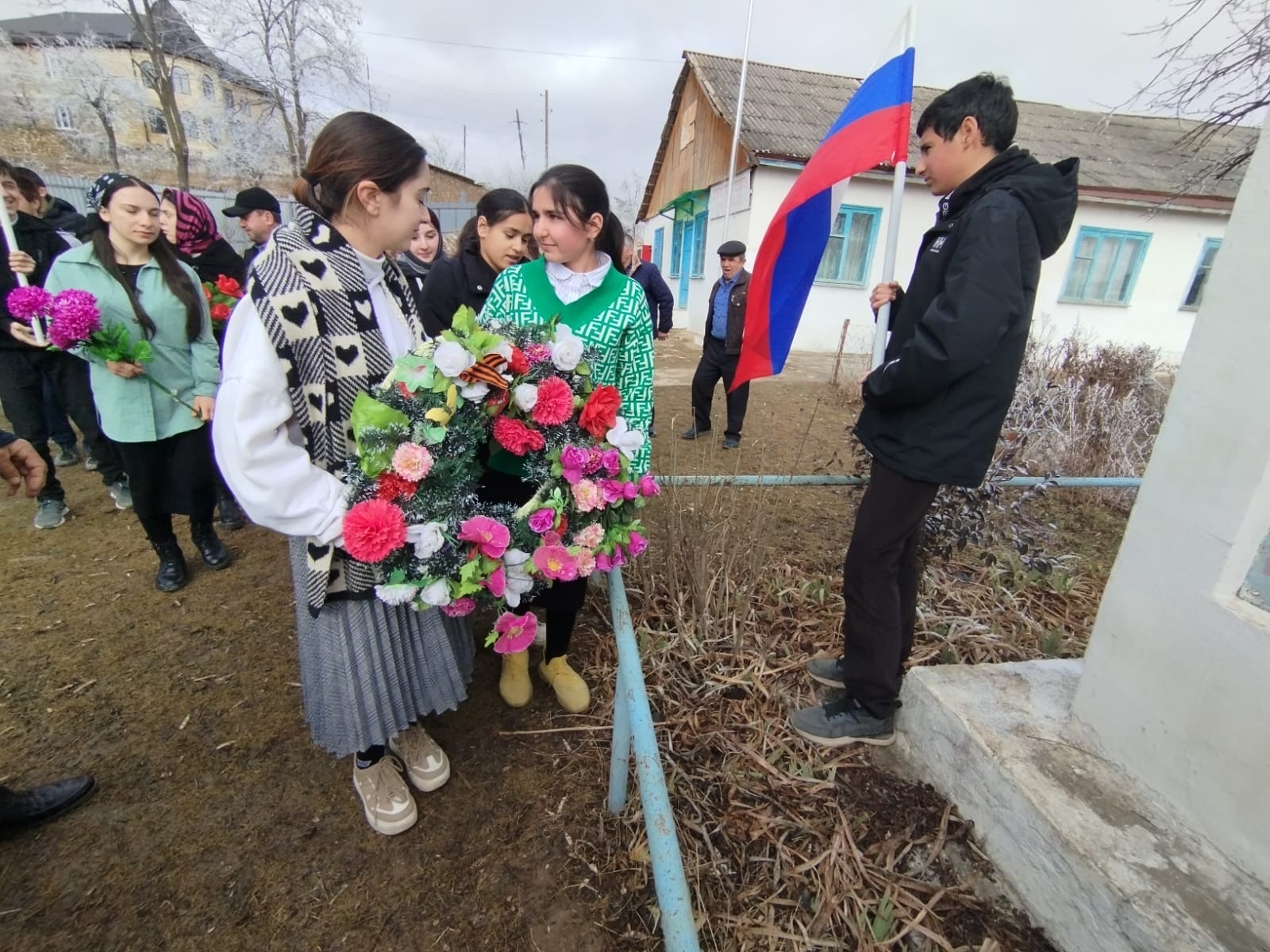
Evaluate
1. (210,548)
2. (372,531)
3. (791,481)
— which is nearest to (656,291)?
(791,481)

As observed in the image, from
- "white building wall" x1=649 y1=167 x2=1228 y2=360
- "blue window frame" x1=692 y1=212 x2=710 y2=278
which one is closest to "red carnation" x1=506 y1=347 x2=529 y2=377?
"white building wall" x1=649 y1=167 x2=1228 y2=360

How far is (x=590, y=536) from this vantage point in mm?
1577

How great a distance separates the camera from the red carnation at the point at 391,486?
138 cm

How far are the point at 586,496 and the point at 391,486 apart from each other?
0.47 m

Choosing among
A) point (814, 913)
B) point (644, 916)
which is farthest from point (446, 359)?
point (814, 913)

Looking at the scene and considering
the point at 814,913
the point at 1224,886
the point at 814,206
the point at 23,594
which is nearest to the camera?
the point at 1224,886

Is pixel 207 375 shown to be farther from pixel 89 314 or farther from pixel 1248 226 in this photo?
pixel 1248 226

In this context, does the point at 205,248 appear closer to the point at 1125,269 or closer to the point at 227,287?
the point at 227,287

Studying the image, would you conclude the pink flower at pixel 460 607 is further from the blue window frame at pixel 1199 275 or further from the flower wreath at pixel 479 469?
the blue window frame at pixel 1199 275

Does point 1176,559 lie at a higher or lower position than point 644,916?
higher

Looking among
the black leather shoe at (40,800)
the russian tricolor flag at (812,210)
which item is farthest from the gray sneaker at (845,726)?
the black leather shoe at (40,800)

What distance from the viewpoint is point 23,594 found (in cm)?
296

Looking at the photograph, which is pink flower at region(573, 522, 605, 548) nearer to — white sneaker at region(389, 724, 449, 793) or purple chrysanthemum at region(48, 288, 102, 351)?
white sneaker at region(389, 724, 449, 793)

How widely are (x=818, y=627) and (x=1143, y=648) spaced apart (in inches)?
52.4
